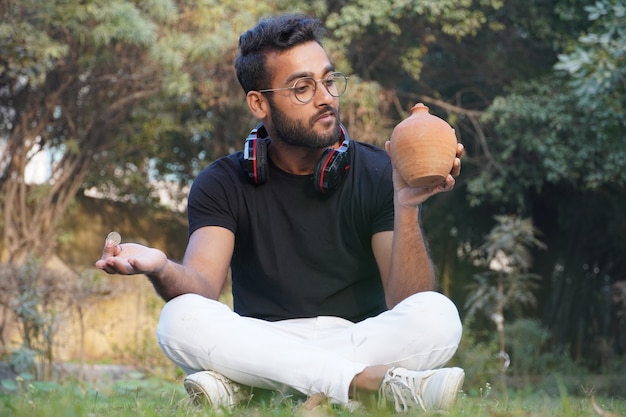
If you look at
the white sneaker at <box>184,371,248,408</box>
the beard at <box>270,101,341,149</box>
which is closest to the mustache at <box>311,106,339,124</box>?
the beard at <box>270,101,341,149</box>

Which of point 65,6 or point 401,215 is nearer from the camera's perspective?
point 401,215

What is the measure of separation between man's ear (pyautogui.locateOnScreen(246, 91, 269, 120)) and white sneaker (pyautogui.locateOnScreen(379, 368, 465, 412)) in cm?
136

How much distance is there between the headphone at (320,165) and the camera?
3393 millimetres

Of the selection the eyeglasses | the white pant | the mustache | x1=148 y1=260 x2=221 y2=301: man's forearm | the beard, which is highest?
the eyeglasses

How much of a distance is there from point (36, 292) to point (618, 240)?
9.12 meters

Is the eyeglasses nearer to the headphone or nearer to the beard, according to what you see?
the beard

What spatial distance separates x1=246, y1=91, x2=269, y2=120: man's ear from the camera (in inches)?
143

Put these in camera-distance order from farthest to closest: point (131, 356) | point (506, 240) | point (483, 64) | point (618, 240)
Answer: point (618, 240) → point (483, 64) → point (506, 240) → point (131, 356)

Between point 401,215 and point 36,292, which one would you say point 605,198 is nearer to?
point 36,292

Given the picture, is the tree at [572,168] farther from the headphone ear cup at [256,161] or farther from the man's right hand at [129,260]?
the man's right hand at [129,260]

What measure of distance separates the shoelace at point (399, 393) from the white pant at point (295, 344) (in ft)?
0.49

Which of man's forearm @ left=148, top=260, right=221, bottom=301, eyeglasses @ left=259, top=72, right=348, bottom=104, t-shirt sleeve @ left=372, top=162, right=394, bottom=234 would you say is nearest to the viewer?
man's forearm @ left=148, top=260, right=221, bottom=301

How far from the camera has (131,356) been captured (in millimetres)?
9227

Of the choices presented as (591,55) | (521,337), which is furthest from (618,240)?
(591,55)
